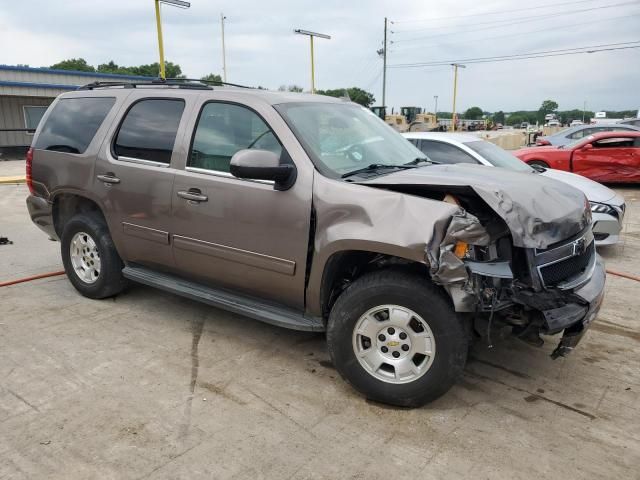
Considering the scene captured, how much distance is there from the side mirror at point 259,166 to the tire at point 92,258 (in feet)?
6.67

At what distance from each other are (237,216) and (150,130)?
4.26 feet

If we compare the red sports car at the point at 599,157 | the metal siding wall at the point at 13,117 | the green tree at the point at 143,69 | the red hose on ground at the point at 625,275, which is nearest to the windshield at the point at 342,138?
the red hose on ground at the point at 625,275

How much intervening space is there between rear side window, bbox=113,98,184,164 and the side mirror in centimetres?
104

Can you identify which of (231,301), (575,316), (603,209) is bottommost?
(231,301)

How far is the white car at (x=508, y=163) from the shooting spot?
687cm

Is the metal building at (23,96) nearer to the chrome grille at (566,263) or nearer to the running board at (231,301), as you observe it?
the running board at (231,301)

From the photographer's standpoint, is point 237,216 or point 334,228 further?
point 237,216

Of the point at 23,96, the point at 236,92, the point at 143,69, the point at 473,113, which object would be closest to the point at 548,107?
the point at 473,113

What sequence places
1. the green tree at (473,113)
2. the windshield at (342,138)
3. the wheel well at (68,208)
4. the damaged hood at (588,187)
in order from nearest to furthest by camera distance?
1. the windshield at (342,138)
2. the wheel well at (68,208)
3. the damaged hood at (588,187)
4. the green tree at (473,113)

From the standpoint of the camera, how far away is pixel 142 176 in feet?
14.1

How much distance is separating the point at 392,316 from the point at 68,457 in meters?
1.93

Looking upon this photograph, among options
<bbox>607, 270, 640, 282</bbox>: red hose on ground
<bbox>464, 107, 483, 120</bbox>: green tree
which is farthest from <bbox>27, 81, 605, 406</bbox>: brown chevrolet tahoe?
<bbox>464, 107, 483, 120</bbox>: green tree

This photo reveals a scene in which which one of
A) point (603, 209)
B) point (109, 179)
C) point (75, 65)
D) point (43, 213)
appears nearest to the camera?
point (109, 179)

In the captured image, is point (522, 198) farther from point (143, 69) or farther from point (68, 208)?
point (143, 69)
